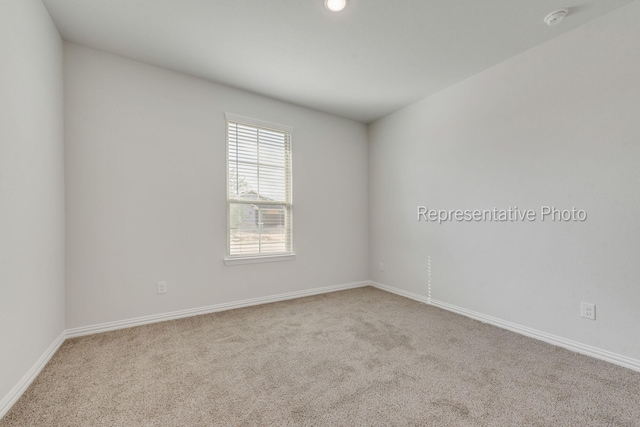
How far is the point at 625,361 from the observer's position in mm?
1964

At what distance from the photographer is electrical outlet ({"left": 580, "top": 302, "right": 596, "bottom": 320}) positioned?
83.6 inches

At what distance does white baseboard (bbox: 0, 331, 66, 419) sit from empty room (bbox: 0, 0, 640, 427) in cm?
2

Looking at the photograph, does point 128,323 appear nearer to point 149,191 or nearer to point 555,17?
point 149,191

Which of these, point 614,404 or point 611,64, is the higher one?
point 611,64

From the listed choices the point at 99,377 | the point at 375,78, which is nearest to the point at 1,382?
the point at 99,377

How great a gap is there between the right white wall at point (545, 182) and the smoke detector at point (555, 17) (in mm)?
252

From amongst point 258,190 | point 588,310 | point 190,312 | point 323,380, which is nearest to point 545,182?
point 588,310

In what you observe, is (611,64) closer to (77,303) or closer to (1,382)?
(1,382)

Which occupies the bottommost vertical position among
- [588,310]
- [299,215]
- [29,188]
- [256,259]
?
[588,310]

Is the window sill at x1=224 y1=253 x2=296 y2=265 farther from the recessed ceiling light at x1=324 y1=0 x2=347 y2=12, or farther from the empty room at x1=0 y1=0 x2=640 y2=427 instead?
the recessed ceiling light at x1=324 y1=0 x2=347 y2=12

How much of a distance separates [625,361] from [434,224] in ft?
6.05

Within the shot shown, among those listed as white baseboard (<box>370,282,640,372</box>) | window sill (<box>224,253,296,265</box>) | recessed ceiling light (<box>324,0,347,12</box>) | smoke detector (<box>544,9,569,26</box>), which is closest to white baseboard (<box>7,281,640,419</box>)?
white baseboard (<box>370,282,640,372</box>)

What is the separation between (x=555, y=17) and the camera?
6.77ft

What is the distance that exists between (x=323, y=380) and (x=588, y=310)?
211cm
